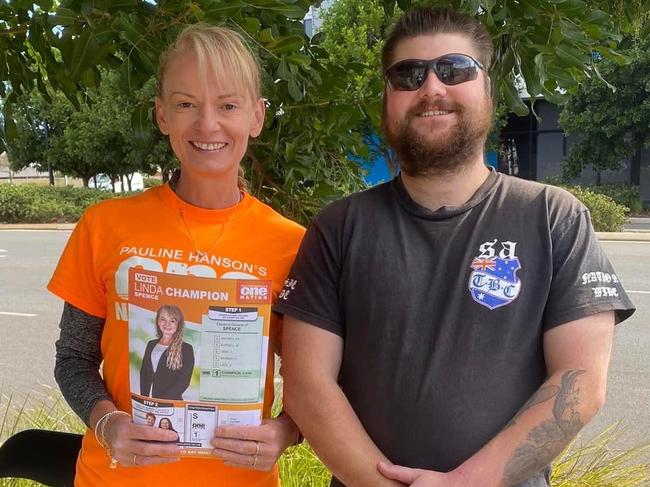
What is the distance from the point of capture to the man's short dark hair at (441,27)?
1.81 metres

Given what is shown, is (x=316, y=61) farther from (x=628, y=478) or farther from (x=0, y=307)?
(x=0, y=307)

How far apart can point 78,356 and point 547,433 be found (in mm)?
1205

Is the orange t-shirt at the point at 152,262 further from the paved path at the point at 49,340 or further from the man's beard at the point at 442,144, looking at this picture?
the paved path at the point at 49,340

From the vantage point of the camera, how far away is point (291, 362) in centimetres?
176

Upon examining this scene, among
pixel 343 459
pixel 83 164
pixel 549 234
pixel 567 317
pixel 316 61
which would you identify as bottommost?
pixel 83 164

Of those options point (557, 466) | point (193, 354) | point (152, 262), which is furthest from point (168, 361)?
point (557, 466)

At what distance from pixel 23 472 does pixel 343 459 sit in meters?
1.31

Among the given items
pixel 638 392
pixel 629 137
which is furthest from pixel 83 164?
pixel 638 392

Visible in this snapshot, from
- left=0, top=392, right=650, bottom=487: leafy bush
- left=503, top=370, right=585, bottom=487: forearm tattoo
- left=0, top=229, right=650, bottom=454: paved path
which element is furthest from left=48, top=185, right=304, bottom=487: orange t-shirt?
left=0, top=229, right=650, bottom=454: paved path

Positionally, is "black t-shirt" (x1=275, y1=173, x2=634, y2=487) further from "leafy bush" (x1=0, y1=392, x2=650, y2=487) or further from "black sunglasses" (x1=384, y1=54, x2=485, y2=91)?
"leafy bush" (x1=0, y1=392, x2=650, y2=487)

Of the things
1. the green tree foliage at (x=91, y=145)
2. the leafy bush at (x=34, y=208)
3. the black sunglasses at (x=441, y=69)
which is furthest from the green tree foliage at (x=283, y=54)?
the green tree foliage at (x=91, y=145)

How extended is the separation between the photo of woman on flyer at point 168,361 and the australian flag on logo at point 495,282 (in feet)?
2.28

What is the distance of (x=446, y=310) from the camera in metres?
1.66

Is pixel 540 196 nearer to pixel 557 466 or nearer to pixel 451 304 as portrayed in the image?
pixel 451 304
